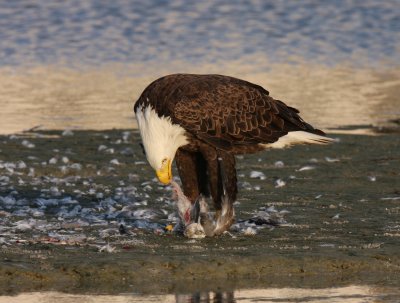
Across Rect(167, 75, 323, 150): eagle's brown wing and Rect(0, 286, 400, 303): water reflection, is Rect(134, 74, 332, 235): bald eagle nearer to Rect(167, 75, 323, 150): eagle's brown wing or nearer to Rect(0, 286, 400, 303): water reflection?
Rect(167, 75, 323, 150): eagle's brown wing

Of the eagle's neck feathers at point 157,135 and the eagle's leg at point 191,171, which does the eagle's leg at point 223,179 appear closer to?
the eagle's leg at point 191,171

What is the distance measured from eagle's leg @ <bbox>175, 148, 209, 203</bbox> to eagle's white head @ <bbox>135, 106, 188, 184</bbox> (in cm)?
45

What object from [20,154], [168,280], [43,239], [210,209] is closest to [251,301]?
[168,280]

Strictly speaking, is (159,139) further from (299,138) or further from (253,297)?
(253,297)

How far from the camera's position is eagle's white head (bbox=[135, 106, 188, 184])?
392 inches

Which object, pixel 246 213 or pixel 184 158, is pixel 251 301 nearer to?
pixel 184 158

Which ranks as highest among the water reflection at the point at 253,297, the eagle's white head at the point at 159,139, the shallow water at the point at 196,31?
the eagle's white head at the point at 159,139

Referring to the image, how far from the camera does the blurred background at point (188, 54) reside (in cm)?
1862

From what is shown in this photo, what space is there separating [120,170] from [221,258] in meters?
4.71

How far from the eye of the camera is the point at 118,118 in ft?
57.9

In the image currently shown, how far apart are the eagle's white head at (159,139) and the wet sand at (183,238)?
24.8 inches

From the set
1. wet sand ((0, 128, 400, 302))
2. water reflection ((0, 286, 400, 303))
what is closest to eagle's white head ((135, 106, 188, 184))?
wet sand ((0, 128, 400, 302))

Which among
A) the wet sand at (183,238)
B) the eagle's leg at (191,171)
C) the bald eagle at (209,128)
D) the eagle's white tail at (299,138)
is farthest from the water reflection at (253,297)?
the eagle's white tail at (299,138)

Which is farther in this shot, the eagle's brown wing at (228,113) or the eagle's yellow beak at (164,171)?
the eagle's brown wing at (228,113)
